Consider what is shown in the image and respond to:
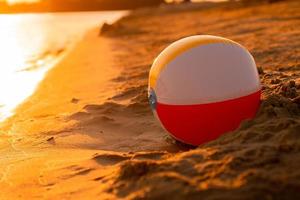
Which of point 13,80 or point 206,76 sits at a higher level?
point 206,76

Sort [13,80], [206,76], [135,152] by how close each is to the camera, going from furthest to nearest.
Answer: [13,80]
[135,152]
[206,76]

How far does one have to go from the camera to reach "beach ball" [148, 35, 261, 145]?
4.10 metres

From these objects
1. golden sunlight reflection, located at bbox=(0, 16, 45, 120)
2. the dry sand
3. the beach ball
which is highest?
the beach ball

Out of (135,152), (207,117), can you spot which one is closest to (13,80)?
(135,152)

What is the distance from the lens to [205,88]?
4.09m

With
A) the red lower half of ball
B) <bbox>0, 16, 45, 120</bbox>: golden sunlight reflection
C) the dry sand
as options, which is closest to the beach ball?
the red lower half of ball

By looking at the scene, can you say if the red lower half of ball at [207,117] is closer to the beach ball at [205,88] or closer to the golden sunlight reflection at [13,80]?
the beach ball at [205,88]

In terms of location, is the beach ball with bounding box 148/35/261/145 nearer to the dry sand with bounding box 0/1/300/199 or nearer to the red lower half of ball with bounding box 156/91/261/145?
the red lower half of ball with bounding box 156/91/261/145

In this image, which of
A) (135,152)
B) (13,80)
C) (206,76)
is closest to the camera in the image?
(206,76)

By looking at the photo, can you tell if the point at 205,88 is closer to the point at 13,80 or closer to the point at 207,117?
the point at 207,117

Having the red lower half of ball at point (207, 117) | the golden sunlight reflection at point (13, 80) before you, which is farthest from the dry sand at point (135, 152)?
the golden sunlight reflection at point (13, 80)

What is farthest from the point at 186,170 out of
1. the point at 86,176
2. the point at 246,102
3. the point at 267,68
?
the point at 267,68

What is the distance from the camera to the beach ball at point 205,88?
4102 millimetres

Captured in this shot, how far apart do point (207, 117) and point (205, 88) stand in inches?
10.0
